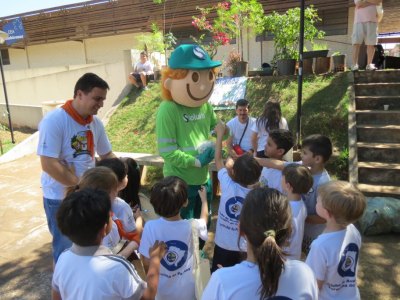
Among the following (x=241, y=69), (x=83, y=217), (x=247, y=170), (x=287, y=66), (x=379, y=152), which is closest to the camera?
(x=83, y=217)

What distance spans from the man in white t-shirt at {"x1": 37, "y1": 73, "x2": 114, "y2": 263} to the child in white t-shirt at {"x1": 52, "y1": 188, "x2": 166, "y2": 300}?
0.92 meters

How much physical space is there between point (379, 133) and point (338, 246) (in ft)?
14.0

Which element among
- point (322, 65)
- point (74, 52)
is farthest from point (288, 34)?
point (74, 52)

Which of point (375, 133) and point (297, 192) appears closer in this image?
point (297, 192)

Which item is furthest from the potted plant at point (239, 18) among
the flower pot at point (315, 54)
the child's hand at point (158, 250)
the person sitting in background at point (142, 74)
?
the child's hand at point (158, 250)

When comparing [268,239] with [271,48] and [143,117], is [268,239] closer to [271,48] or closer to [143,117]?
[143,117]

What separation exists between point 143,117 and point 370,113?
16.2ft

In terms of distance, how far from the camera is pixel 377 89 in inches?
250

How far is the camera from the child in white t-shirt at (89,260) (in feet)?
4.85

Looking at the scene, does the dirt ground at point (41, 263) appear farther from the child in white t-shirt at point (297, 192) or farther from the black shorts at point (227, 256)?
the child in white t-shirt at point (297, 192)

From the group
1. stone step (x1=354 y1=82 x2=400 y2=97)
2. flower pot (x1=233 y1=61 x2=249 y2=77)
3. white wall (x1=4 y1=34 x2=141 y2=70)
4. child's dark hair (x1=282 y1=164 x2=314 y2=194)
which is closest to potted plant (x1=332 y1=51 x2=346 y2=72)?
stone step (x1=354 y1=82 x2=400 y2=97)

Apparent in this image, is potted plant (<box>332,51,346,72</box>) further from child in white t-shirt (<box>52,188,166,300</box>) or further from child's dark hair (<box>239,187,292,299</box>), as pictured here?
child in white t-shirt (<box>52,188,166,300</box>)

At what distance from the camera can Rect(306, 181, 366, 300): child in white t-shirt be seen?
182 cm

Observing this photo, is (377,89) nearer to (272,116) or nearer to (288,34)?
(288,34)
